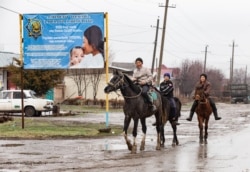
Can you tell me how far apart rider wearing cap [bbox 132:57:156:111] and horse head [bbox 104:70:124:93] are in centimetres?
78

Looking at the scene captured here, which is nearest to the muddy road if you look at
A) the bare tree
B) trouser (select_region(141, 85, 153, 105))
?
trouser (select_region(141, 85, 153, 105))

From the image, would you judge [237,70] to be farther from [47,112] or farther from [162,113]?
[162,113]

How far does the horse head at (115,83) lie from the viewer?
14.5 m

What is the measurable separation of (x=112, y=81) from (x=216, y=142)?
5.15 meters

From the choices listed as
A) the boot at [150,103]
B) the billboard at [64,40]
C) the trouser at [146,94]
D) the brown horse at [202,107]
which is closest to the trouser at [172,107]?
the brown horse at [202,107]

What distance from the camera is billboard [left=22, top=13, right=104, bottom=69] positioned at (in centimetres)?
2121

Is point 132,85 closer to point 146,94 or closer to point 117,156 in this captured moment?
point 146,94

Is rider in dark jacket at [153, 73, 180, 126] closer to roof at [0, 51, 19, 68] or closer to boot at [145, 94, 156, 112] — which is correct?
boot at [145, 94, 156, 112]

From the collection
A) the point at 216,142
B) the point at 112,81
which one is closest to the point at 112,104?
the point at 216,142

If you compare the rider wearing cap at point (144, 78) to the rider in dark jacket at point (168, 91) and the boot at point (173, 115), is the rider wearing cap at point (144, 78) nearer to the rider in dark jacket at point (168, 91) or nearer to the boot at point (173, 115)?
the rider in dark jacket at point (168, 91)

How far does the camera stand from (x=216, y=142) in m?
17.9

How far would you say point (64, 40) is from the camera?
69.8 ft

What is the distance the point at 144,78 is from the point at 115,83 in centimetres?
113

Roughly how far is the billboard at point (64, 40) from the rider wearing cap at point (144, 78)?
20.0 ft
